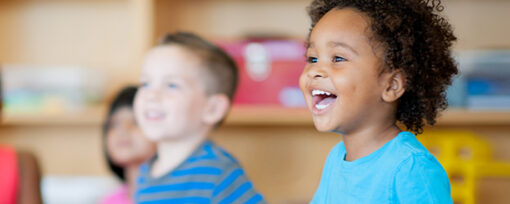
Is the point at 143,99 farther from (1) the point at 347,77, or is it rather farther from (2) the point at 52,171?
(2) the point at 52,171

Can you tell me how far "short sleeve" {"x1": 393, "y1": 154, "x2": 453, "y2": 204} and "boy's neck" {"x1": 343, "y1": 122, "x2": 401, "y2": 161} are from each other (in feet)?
0.23

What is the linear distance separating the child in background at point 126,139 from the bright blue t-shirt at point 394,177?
0.88 m

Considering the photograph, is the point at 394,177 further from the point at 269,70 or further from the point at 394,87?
the point at 269,70

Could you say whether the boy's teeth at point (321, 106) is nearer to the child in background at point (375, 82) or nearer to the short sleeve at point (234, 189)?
the child in background at point (375, 82)

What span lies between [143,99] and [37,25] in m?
1.23

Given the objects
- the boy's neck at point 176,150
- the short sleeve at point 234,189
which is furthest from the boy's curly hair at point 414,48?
the boy's neck at point 176,150

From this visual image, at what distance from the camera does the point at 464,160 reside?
1871 millimetres

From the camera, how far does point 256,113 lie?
71.7 inches

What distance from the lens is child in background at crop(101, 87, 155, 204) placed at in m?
1.57

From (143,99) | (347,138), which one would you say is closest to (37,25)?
(143,99)

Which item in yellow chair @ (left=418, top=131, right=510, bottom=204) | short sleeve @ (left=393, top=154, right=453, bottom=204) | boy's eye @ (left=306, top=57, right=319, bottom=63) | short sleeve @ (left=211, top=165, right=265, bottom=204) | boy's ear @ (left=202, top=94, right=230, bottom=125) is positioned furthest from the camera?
yellow chair @ (left=418, top=131, right=510, bottom=204)

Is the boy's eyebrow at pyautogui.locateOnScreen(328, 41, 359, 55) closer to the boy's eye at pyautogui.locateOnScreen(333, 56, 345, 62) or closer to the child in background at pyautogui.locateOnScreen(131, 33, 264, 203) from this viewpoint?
the boy's eye at pyautogui.locateOnScreen(333, 56, 345, 62)

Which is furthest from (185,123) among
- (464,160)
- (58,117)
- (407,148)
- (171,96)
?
(464,160)

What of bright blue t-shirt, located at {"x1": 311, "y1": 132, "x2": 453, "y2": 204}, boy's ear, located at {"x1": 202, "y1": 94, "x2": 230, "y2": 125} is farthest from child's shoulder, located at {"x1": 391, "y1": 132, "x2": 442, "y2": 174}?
boy's ear, located at {"x1": 202, "y1": 94, "x2": 230, "y2": 125}
